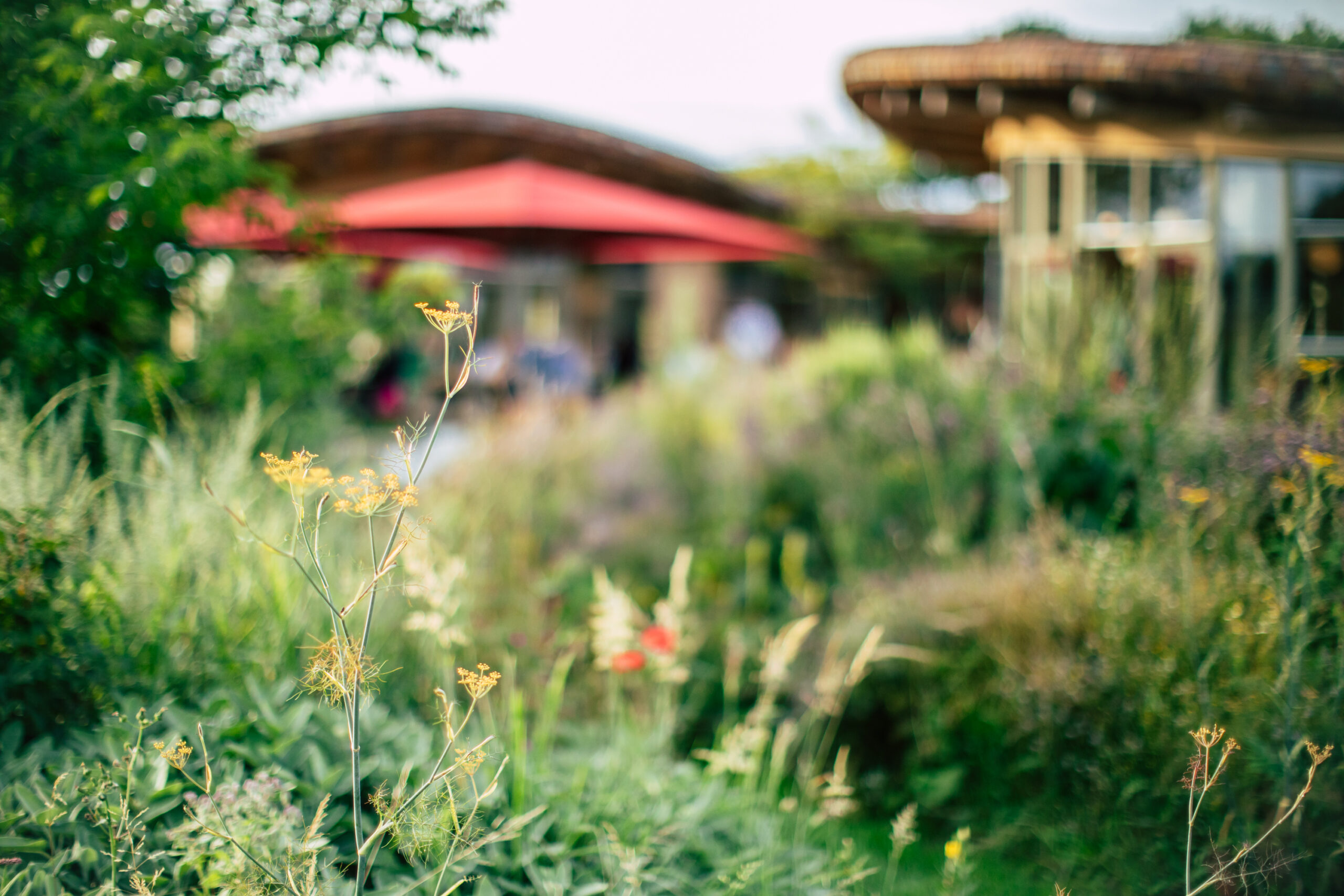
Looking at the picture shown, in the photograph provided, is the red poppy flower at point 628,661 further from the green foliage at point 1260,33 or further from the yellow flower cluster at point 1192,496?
the green foliage at point 1260,33

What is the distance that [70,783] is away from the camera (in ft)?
4.80

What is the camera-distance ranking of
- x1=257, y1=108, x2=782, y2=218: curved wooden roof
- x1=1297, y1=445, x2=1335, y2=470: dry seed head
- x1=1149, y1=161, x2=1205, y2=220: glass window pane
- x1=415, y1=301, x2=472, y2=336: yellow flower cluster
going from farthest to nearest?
x1=257, y1=108, x2=782, y2=218: curved wooden roof → x1=1149, y1=161, x2=1205, y2=220: glass window pane → x1=1297, y1=445, x2=1335, y2=470: dry seed head → x1=415, y1=301, x2=472, y2=336: yellow flower cluster

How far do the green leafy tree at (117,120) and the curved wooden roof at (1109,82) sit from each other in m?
4.28

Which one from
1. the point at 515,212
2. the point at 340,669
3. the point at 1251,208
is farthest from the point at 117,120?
the point at 1251,208

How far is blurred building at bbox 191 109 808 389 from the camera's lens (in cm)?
581

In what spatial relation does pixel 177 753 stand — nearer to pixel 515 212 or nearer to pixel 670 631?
pixel 670 631

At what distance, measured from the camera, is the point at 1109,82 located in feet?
17.5

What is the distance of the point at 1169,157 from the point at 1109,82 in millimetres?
1110

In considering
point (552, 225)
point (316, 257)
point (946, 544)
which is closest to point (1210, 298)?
point (946, 544)

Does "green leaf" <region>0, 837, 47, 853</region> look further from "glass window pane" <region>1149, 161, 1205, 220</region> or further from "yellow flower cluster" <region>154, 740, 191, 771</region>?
"glass window pane" <region>1149, 161, 1205, 220</region>

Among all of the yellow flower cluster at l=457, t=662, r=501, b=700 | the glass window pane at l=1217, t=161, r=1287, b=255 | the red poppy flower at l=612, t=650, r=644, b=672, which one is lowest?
the red poppy flower at l=612, t=650, r=644, b=672

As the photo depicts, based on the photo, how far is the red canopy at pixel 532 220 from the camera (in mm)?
6023

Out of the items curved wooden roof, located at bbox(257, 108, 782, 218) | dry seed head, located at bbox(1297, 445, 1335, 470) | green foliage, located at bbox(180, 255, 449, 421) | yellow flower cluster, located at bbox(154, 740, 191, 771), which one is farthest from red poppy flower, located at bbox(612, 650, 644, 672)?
curved wooden roof, located at bbox(257, 108, 782, 218)

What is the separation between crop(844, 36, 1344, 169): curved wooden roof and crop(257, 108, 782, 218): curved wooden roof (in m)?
3.25
